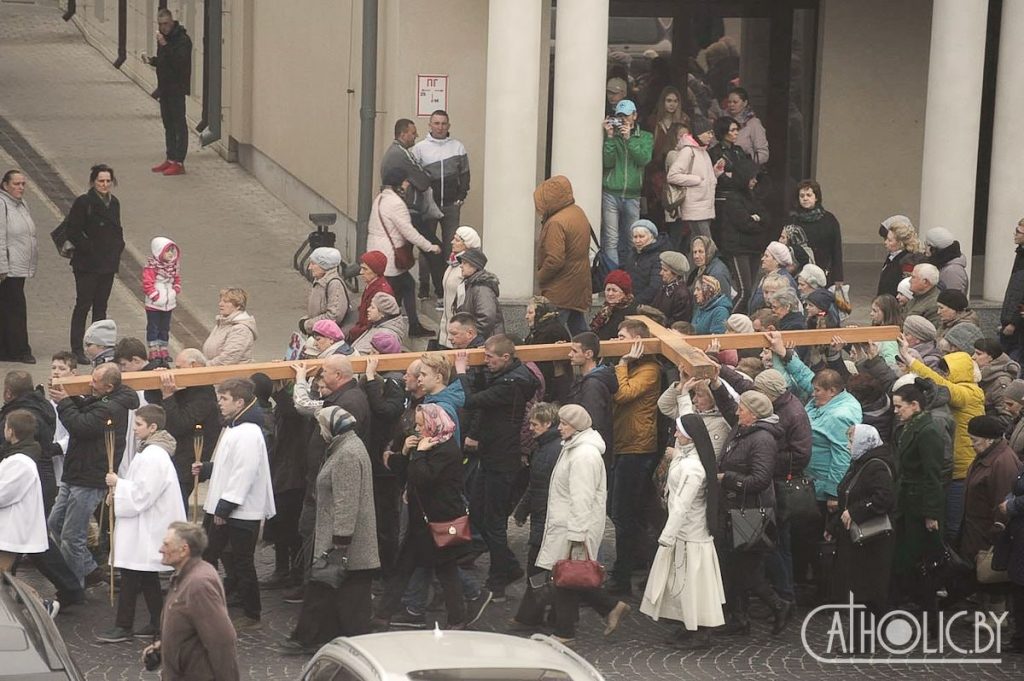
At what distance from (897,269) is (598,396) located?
4.85 meters

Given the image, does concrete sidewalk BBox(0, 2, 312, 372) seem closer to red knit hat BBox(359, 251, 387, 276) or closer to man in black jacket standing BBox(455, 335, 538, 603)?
red knit hat BBox(359, 251, 387, 276)

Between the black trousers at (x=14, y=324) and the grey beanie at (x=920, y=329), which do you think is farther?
the black trousers at (x=14, y=324)

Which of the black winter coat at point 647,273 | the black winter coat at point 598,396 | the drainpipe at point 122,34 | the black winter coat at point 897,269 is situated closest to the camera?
the black winter coat at point 598,396

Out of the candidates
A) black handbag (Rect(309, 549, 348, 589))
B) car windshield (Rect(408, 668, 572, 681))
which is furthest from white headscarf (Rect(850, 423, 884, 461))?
car windshield (Rect(408, 668, 572, 681))

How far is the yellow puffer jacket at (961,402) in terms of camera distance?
12.9 meters

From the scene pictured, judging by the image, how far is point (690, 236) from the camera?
18766 millimetres

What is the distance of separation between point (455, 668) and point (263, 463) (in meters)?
3.56

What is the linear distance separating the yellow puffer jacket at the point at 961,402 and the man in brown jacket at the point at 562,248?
4.22 m

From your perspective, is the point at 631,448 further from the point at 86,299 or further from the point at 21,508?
the point at 86,299

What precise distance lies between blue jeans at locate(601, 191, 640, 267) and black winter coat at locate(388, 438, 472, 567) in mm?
6917

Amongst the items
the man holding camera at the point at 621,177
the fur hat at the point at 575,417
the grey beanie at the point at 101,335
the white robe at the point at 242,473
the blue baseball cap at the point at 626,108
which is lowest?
the white robe at the point at 242,473

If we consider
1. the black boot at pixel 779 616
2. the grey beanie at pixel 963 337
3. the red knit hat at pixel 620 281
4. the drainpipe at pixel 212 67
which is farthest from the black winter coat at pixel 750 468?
the drainpipe at pixel 212 67

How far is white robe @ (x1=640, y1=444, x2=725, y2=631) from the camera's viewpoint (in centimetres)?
1180

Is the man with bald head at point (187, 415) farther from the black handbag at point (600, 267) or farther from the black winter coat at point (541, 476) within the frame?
the black handbag at point (600, 267)
